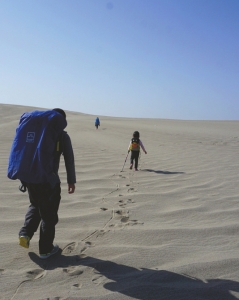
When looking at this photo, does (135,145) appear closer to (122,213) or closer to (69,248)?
(122,213)

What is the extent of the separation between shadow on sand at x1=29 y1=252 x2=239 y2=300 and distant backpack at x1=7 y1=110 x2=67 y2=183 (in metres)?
0.80

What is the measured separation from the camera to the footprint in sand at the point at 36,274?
2.43 metres

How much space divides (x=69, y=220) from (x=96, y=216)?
0.33m

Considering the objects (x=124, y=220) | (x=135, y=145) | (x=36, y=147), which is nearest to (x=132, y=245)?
(x=124, y=220)

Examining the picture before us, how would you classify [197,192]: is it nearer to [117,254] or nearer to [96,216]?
[96,216]

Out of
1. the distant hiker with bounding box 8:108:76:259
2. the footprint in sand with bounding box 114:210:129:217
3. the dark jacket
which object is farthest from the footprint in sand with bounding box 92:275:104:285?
the footprint in sand with bounding box 114:210:129:217

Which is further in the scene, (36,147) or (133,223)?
(133,223)

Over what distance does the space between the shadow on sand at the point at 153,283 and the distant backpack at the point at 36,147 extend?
2.62 ft

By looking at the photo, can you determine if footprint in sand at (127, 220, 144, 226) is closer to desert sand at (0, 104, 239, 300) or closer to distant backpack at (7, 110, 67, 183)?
desert sand at (0, 104, 239, 300)

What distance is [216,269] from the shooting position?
2.50 metres

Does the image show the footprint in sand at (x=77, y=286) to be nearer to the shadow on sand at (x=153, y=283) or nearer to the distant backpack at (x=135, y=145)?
the shadow on sand at (x=153, y=283)

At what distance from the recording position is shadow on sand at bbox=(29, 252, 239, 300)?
217 cm

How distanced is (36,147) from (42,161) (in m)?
0.13

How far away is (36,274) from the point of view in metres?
2.48
